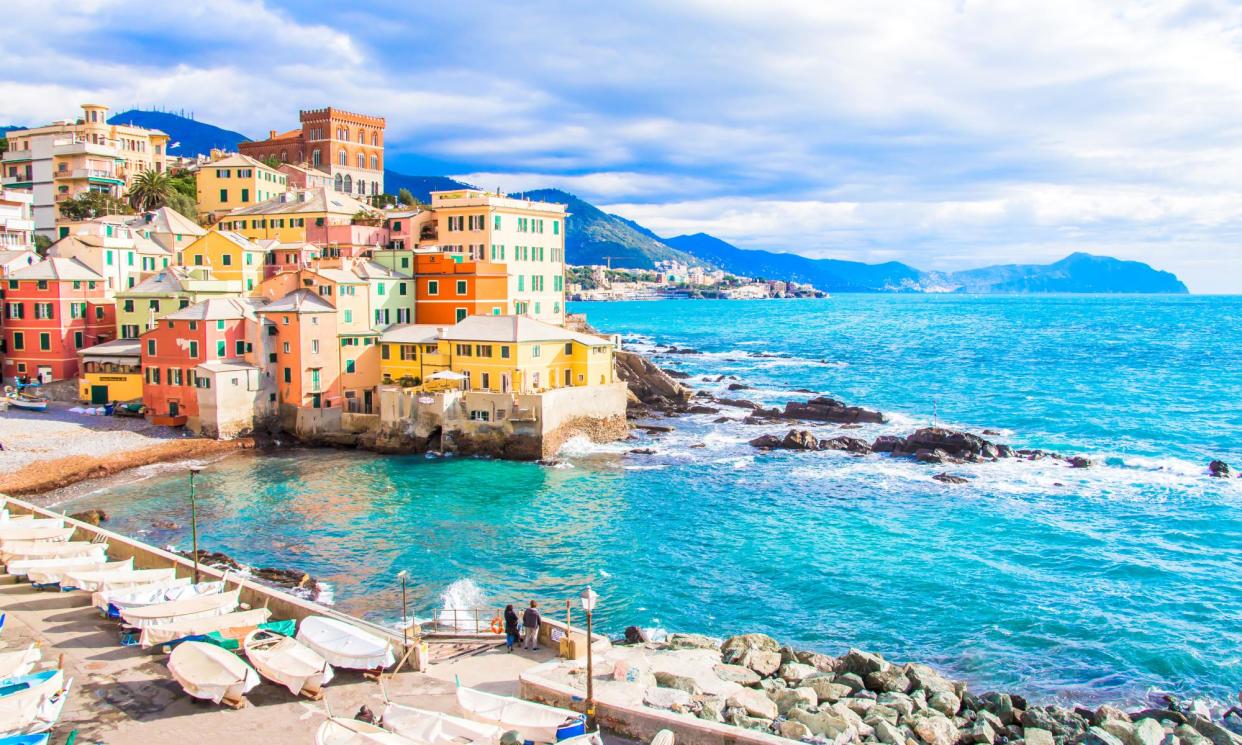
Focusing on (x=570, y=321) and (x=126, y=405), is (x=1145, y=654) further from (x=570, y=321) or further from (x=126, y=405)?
(x=570, y=321)

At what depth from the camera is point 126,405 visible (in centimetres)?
6003

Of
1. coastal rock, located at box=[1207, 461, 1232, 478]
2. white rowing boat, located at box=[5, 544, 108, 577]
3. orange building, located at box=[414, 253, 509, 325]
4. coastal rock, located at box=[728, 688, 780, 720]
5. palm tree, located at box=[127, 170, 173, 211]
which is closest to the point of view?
coastal rock, located at box=[728, 688, 780, 720]

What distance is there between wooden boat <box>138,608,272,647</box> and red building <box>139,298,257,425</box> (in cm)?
3677

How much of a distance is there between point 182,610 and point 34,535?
36.3 feet

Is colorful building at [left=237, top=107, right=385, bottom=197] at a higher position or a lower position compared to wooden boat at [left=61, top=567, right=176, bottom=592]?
higher

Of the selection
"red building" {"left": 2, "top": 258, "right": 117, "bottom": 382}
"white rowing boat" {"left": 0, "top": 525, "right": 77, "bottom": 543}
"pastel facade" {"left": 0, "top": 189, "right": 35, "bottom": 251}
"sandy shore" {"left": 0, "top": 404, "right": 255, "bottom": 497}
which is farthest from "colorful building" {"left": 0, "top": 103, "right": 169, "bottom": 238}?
"white rowing boat" {"left": 0, "top": 525, "right": 77, "bottom": 543}

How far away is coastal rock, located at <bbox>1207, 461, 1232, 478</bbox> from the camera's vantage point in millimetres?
51438

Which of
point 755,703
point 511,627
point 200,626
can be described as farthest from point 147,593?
point 755,703

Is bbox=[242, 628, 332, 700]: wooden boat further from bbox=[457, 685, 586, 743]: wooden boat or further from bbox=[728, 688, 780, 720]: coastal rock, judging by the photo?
bbox=[728, 688, 780, 720]: coastal rock

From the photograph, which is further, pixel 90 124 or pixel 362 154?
pixel 362 154

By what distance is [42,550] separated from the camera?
94.6ft

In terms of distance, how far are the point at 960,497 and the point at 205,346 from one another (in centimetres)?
4503

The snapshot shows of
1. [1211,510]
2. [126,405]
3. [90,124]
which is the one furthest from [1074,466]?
[90,124]

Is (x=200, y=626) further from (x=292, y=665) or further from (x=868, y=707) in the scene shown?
(x=868, y=707)
